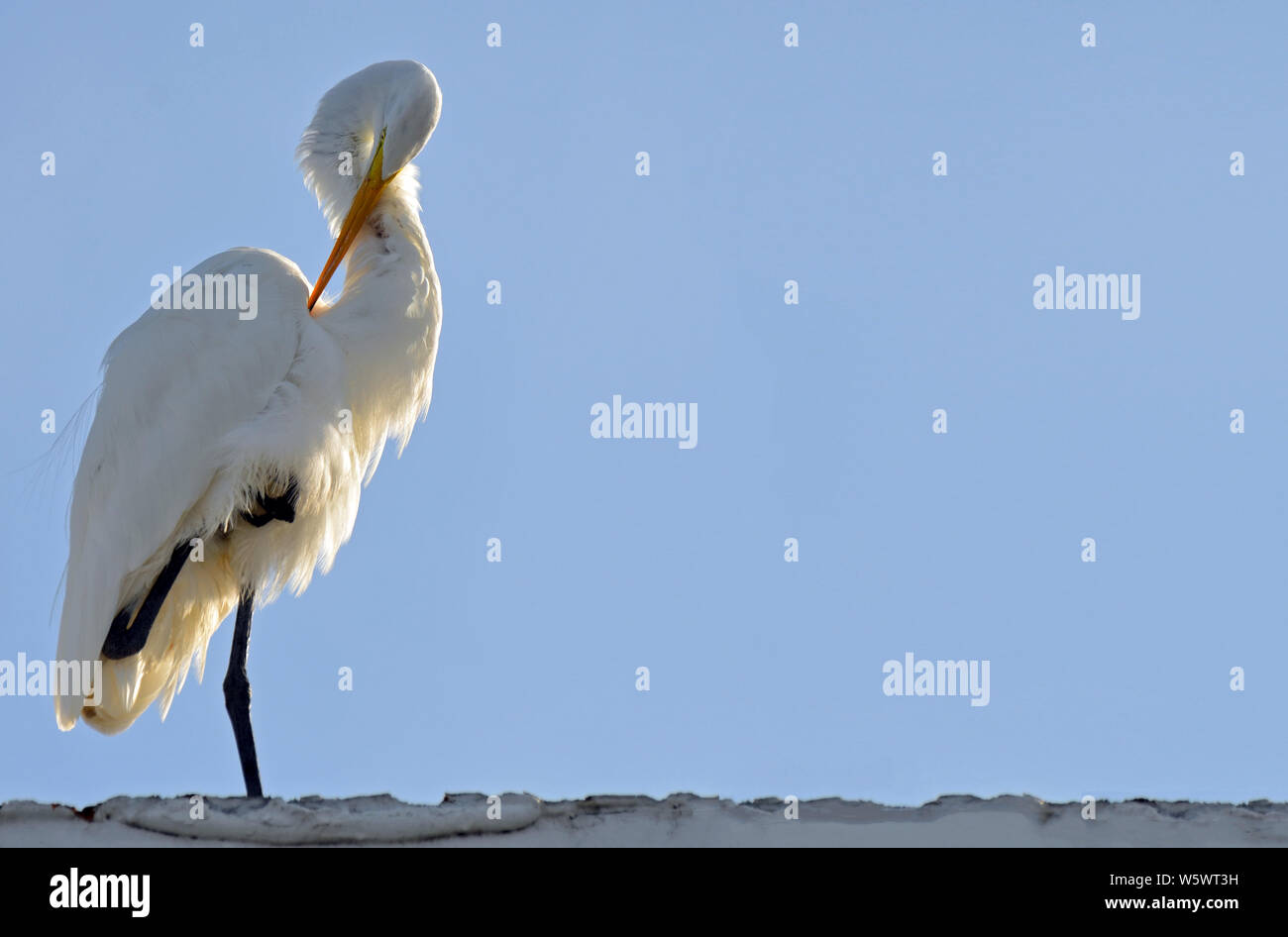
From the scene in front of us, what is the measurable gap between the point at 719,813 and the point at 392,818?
790 millimetres

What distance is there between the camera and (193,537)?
5543 millimetres

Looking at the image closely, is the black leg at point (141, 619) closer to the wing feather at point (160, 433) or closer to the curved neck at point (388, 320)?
the wing feather at point (160, 433)

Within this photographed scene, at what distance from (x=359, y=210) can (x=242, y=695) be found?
2025 mm

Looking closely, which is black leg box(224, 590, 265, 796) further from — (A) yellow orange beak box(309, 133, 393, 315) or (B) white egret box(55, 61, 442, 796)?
(A) yellow orange beak box(309, 133, 393, 315)

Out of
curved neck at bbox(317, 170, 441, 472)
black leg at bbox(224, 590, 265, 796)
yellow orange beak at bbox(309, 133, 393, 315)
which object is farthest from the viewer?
yellow orange beak at bbox(309, 133, 393, 315)

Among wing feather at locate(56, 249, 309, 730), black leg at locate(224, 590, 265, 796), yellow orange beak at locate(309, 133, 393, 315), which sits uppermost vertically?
yellow orange beak at locate(309, 133, 393, 315)

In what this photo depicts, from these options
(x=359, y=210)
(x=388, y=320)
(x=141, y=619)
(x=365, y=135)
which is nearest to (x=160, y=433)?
(x=141, y=619)

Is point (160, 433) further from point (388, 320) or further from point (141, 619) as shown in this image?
point (388, 320)

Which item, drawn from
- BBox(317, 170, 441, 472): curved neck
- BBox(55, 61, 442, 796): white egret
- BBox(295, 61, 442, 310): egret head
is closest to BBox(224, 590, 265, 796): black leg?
BBox(55, 61, 442, 796): white egret

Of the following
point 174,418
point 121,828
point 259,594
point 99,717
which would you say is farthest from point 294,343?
point 121,828

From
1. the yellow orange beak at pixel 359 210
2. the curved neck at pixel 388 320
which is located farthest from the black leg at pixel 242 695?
the yellow orange beak at pixel 359 210

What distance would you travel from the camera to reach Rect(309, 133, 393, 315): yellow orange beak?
6055 millimetres

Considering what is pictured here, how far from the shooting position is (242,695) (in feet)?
19.0
